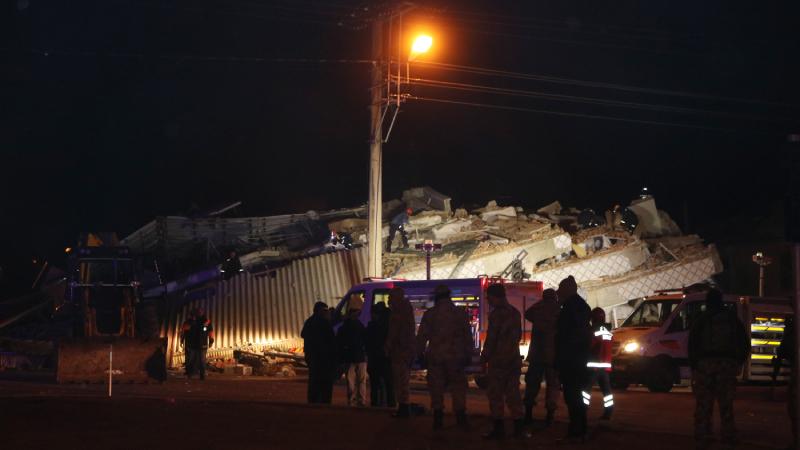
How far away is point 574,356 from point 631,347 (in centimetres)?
1186

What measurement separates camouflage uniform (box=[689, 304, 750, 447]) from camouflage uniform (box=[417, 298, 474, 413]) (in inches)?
106

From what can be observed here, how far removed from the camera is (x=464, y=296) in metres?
22.6

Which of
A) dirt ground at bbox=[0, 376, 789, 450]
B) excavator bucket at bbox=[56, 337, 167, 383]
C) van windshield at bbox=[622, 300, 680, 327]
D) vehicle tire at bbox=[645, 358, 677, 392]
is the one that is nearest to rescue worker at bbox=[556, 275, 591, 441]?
dirt ground at bbox=[0, 376, 789, 450]

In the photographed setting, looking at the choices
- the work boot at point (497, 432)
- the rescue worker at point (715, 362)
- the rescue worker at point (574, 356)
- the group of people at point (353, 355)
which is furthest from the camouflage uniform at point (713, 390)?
the group of people at point (353, 355)

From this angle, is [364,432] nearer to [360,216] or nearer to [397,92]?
[397,92]

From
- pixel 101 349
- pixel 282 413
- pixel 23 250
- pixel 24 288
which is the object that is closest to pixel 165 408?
pixel 282 413

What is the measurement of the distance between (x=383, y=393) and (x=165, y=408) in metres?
3.52

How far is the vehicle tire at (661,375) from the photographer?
22781mm

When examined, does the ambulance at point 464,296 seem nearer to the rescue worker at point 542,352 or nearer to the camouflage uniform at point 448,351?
the rescue worker at point 542,352

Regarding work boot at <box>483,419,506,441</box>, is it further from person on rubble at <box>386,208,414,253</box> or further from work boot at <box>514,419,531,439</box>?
person on rubble at <box>386,208,414,253</box>

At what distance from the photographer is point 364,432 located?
12.8 m

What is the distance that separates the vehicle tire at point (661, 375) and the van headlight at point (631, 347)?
1.73ft

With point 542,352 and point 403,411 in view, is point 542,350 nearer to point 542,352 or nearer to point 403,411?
point 542,352

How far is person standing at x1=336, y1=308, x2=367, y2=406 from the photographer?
17.0 m
